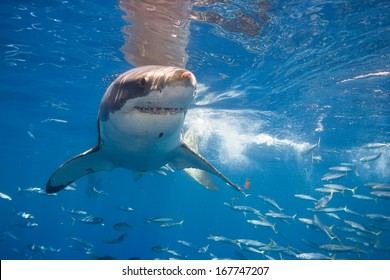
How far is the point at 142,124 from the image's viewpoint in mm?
3877

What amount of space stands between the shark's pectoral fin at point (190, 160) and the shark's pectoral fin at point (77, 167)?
1.52m

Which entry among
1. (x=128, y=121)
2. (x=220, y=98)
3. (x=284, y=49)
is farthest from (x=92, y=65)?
(x=128, y=121)

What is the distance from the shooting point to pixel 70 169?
5.91m

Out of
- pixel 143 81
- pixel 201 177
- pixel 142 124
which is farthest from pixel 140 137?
pixel 201 177

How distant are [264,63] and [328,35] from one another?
3.15 meters

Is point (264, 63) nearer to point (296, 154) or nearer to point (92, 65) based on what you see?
point (92, 65)

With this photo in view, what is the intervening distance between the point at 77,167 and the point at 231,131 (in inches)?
888

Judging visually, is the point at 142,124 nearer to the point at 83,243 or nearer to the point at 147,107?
the point at 147,107

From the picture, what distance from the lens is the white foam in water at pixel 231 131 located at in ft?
72.7

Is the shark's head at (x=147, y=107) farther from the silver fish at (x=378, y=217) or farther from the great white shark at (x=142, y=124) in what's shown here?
the silver fish at (x=378, y=217)

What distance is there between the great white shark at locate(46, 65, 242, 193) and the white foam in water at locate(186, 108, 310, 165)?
567 inches

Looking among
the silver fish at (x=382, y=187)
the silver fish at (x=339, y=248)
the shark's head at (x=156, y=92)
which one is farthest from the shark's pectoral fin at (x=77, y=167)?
the silver fish at (x=382, y=187)

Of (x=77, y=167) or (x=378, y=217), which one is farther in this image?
(x=378, y=217)

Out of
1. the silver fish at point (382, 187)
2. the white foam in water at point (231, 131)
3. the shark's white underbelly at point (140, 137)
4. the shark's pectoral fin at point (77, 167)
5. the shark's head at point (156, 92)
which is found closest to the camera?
the shark's head at point (156, 92)
